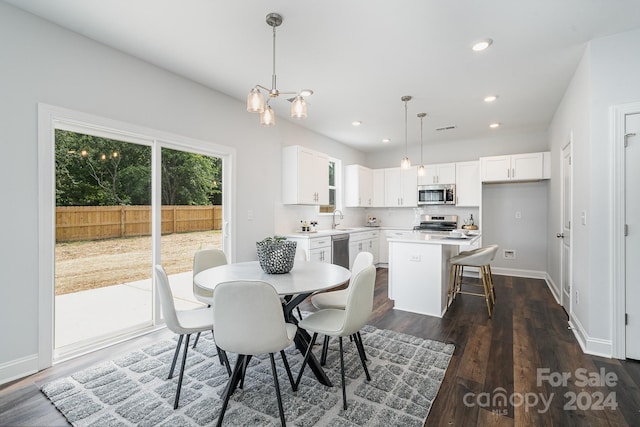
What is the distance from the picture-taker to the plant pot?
2232mm

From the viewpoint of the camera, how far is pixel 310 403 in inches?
73.5

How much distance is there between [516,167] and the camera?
5.14 m

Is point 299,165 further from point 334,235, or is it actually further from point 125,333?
point 125,333

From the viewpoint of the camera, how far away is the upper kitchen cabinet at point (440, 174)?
584 cm

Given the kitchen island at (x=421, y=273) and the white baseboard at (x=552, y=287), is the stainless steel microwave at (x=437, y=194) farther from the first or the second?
the kitchen island at (x=421, y=273)

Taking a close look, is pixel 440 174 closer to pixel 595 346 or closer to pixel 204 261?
pixel 595 346

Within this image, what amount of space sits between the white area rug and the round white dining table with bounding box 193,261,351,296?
729 millimetres

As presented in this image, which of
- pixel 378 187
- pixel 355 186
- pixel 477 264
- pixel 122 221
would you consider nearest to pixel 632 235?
pixel 477 264

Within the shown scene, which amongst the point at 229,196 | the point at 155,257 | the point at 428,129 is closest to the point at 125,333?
the point at 155,257

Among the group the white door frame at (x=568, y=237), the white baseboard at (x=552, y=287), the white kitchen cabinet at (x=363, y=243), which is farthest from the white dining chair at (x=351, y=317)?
the white baseboard at (x=552, y=287)

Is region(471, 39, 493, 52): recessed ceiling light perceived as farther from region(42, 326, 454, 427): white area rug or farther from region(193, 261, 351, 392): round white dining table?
region(42, 326, 454, 427): white area rug

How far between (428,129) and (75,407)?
5.60 m

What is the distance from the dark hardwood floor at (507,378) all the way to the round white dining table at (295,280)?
961 millimetres

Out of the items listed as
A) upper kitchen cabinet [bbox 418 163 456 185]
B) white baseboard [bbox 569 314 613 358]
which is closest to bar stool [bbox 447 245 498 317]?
white baseboard [bbox 569 314 613 358]
